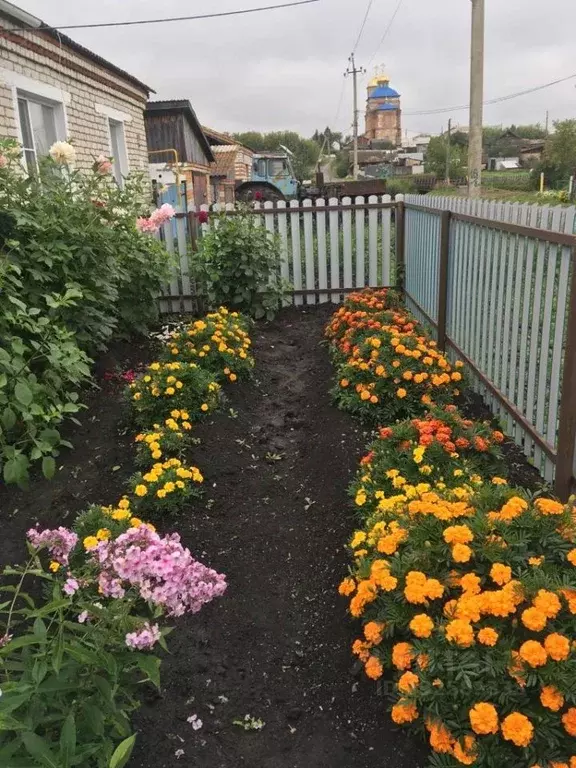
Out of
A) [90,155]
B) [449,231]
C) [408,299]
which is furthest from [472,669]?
[90,155]

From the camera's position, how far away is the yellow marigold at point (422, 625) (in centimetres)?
172

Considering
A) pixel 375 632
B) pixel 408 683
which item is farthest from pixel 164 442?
pixel 408 683

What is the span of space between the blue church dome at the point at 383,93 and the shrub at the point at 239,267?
3989 inches

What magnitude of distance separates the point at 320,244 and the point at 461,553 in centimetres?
641

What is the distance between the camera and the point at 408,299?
728 centimetres

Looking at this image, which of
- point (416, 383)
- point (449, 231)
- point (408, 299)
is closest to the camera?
point (416, 383)

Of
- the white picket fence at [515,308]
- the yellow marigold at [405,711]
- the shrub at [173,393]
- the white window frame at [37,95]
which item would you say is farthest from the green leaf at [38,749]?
the white window frame at [37,95]

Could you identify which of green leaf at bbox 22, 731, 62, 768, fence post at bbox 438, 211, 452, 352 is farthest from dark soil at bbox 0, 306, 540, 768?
fence post at bbox 438, 211, 452, 352

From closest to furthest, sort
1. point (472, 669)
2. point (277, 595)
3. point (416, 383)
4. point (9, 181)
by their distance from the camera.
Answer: point (472, 669)
point (277, 595)
point (416, 383)
point (9, 181)

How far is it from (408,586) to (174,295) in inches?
254

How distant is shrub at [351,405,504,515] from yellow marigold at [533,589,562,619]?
2.89ft

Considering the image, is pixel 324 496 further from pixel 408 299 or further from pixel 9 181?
pixel 408 299

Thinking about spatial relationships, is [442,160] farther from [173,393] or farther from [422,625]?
[422,625]

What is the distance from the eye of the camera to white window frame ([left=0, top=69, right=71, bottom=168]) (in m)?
6.80
